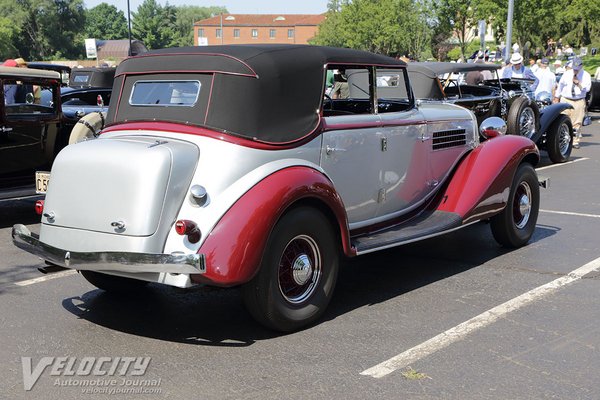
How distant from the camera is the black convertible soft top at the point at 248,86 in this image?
481 cm

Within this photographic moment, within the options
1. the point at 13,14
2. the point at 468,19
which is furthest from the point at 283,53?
the point at 13,14

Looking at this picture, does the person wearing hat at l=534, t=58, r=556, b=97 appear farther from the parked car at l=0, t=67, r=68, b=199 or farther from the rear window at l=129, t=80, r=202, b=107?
the rear window at l=129, t=80, r=202, b=107

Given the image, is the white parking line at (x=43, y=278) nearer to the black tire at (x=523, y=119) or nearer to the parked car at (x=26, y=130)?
the parked car at (x=26, y=130)

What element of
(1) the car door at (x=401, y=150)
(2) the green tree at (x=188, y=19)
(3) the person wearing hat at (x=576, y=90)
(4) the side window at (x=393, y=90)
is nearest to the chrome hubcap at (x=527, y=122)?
(3) the person wearing hat at (x=576, y=90)

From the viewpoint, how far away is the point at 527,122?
12.5 meters

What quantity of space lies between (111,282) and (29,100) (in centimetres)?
433

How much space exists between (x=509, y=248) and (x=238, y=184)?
11.8 ft

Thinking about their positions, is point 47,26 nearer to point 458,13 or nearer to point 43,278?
point 458,13

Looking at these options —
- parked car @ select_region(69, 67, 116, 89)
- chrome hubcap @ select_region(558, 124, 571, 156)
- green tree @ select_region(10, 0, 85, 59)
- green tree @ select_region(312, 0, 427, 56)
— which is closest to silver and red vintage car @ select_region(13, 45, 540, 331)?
chrome hubcap @ select_region(558, 124, 571, 156)

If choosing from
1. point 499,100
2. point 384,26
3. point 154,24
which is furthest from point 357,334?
point 154,24

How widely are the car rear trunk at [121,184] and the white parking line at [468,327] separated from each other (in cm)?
159

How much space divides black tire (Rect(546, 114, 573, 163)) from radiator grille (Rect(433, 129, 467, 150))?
7054mm

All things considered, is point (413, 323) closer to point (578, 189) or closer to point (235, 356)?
point (235, 356)

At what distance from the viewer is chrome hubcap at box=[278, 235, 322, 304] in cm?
474
